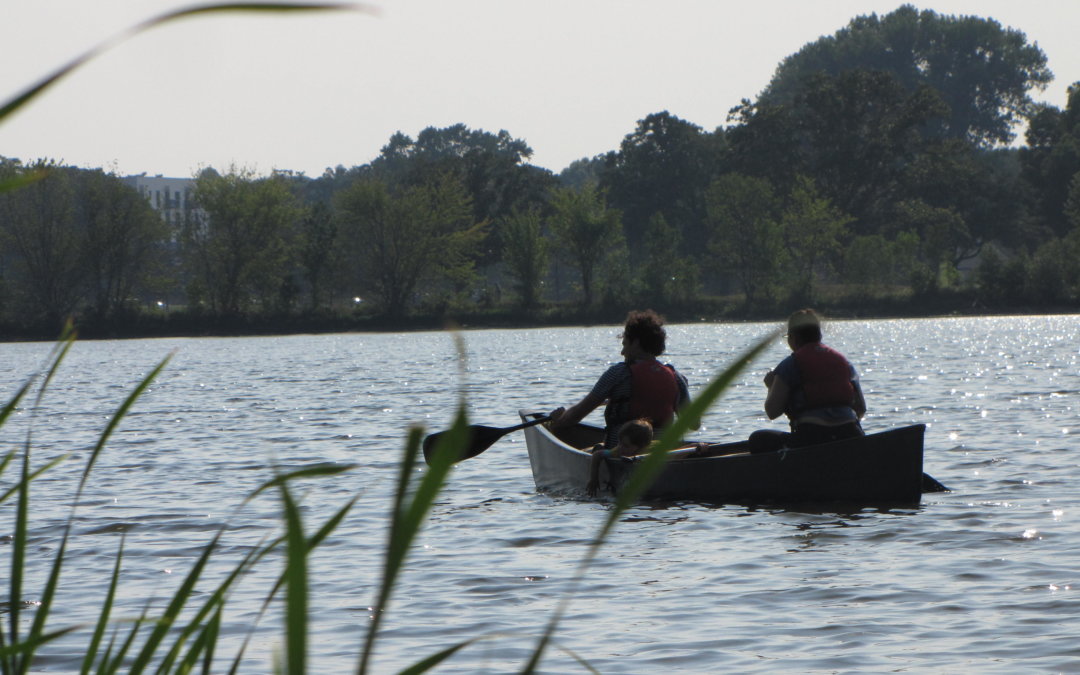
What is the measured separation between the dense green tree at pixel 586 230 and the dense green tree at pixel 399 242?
4650 mm

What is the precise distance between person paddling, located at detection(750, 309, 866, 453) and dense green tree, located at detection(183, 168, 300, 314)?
63277 mm

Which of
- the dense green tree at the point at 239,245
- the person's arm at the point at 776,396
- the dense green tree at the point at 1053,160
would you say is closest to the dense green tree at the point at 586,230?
the dense green tree at the point at 239,245

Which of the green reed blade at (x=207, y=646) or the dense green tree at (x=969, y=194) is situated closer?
the green reed blade at (x=207, y=646)

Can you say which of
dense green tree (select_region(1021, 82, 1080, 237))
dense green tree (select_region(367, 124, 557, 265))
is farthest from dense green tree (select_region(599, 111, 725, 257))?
dense green tree (select_region(1021, 82, 1080, 237))

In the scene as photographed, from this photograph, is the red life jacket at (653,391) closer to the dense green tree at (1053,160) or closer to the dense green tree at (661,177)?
the dense green tree at (1053,160)

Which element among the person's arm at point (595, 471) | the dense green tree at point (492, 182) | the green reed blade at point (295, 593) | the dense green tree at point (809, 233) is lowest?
the person's arm at point (595, 471)

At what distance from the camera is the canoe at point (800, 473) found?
396 inches

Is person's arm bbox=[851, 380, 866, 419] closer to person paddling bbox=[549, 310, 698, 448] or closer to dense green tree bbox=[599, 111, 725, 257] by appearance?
person paddling bbox=[549, 310, 698, 448]

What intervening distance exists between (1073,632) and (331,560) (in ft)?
14.4

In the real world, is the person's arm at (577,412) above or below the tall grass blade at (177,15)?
below

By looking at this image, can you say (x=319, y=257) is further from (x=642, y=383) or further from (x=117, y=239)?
(x=642, y=383)

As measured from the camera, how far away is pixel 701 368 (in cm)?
3322

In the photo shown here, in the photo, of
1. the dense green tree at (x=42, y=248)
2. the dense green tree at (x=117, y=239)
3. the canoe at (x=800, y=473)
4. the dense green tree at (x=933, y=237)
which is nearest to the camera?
the canoe at (x=800, y=473)

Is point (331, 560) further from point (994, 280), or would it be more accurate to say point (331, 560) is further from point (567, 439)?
point (994, 280)
